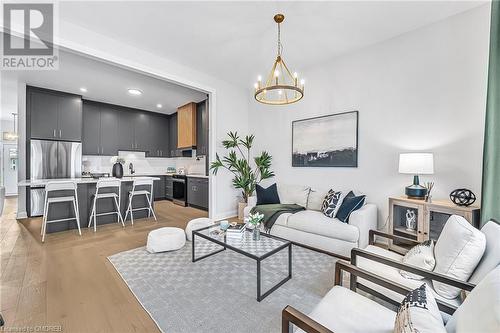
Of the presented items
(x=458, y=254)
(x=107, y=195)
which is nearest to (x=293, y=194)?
(x=458, y=254)

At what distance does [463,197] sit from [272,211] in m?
2.34

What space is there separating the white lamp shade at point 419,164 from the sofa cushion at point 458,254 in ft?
4.28

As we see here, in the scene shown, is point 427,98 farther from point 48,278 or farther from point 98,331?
point 48,278

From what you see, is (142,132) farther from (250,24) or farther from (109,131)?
(250,24)

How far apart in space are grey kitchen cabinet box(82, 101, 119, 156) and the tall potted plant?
3802mm

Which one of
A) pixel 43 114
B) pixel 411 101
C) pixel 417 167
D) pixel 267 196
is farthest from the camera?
pixel 43 114

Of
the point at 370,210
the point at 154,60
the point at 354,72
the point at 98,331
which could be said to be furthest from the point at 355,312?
the point at 154,60

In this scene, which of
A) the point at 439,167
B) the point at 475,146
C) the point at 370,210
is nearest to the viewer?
the point at 475,146

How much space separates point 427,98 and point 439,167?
0.94 m

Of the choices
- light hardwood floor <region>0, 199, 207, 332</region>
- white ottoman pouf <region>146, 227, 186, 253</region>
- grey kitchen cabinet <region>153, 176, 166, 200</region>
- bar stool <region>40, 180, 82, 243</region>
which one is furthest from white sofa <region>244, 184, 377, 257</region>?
grey kitchen cabinet <region>153, 176, 166, 200</region>

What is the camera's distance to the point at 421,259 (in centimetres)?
164

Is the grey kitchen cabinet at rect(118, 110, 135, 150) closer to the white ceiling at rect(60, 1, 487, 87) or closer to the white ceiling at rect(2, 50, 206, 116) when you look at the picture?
the white ceiling at rect(2, 50, 206, 116)

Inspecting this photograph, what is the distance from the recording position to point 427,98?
296cm

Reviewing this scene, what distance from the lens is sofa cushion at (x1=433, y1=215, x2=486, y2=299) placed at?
4.32 feet
